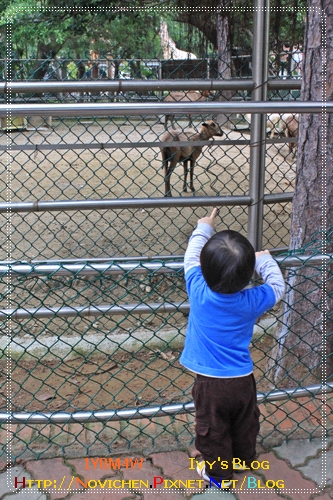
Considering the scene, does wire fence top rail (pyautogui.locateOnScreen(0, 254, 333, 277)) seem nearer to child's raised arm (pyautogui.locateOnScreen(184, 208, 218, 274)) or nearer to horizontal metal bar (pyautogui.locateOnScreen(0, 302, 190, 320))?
child's raised arm (pyautogui.locateOnScreen(184, 208, 218, 274))

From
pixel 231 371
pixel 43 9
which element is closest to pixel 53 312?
pixel 231 371

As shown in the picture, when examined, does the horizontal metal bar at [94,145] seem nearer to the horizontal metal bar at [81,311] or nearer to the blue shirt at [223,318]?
the horizontal metal bar at [81,311]

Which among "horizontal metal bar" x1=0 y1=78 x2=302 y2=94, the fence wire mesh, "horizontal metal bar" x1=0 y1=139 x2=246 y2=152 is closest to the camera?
the fence wire mesh

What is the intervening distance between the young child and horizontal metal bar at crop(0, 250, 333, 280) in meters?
0.10

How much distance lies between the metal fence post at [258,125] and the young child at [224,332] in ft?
2.74

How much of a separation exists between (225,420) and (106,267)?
0.73 meters

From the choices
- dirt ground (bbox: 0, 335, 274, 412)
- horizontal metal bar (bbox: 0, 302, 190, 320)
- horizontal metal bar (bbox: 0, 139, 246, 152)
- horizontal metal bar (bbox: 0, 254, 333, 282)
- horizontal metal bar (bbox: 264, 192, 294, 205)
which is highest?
horizontal metal bar (bbox: 0, 139, 246, 152)

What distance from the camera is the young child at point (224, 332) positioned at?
5.53 feet

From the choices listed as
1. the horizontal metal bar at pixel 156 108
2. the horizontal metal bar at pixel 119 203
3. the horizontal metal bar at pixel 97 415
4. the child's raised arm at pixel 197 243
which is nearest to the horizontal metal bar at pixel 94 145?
the horizontal metal bar at pixel 119 203

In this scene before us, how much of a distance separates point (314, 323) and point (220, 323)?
103cm

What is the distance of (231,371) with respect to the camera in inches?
71.5

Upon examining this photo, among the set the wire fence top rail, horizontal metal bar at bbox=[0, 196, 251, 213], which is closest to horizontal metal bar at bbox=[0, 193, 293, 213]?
horizontal metal bar at bbox=[0, 196, 251, 213]

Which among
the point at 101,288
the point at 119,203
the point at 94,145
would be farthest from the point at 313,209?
the point at 101,288

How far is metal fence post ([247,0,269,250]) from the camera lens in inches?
95.3
